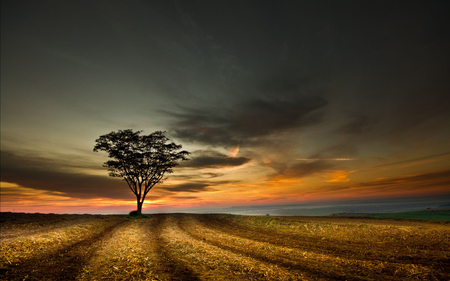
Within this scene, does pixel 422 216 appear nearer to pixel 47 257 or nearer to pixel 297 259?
pixel 297 259

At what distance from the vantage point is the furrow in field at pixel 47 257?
1085 centimetres

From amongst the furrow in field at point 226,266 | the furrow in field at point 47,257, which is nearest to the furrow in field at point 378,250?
the furrow in field at point 226,266

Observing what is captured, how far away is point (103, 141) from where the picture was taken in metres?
42.9

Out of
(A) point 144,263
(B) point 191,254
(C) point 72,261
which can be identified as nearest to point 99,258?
(C) point 72,261

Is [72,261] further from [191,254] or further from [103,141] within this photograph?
[103,141]

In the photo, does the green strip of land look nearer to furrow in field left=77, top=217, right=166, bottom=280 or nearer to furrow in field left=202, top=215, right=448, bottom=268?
furrow in field left=202, top=215, right=448, bottom=268

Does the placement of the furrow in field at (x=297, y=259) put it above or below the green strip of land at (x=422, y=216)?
above

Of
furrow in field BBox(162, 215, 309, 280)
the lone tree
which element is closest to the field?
furrow in field BBox(162, 215, 309, 280)

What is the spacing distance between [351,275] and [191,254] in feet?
33.0

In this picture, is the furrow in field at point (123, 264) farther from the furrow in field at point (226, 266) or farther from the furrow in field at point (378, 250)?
the furrow in field at point (378, 250)

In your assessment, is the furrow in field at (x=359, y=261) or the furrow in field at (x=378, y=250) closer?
the furrow in field at (x=359, y=261)

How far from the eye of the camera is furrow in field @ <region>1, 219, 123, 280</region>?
35.6 ft

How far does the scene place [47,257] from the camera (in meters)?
13.9

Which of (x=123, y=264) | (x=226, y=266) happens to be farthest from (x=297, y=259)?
(x=123, y=264)
